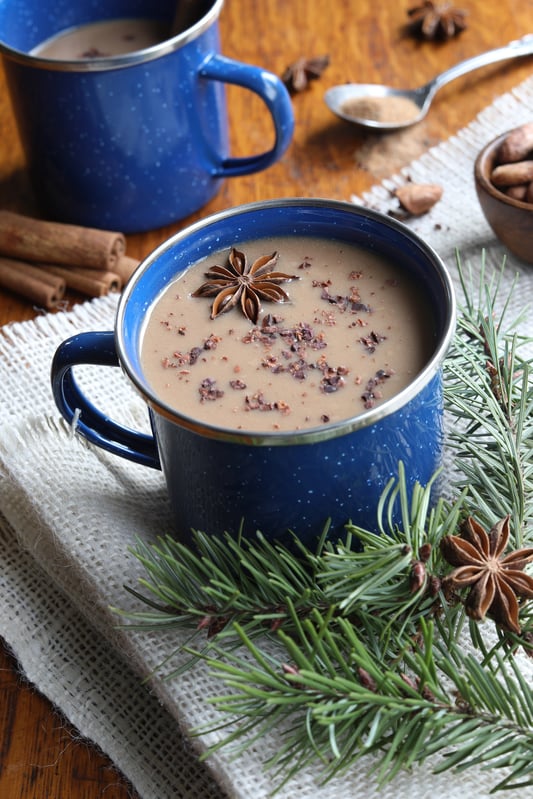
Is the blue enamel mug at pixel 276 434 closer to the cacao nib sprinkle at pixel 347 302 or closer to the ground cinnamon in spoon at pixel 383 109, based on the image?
the cacao nib sprinkle at pixel 347 302

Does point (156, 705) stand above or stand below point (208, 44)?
below

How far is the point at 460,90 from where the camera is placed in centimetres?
173

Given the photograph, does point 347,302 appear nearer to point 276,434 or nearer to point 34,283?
point 276,434

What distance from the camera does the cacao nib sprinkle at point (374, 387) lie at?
92 cm

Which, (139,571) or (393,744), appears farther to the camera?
(139,571)

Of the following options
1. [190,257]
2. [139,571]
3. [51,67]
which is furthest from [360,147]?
[139,571]

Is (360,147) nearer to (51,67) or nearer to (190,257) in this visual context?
(51,67)

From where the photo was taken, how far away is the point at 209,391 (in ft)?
3.13

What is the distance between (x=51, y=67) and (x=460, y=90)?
2.34 ft

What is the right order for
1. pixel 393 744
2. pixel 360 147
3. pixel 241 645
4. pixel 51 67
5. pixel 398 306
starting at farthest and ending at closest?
pixel 360 147, pixel 51 67, pixel 398 306, pixel 241 645, pixel 393 744

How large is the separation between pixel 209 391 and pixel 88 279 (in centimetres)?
58

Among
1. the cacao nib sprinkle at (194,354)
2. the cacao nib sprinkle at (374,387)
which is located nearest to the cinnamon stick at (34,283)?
the cacao nib sprinkle at (194,354)

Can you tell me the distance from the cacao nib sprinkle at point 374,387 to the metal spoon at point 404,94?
0.82 meters

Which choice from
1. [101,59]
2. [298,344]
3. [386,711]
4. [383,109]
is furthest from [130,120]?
[386,711]
